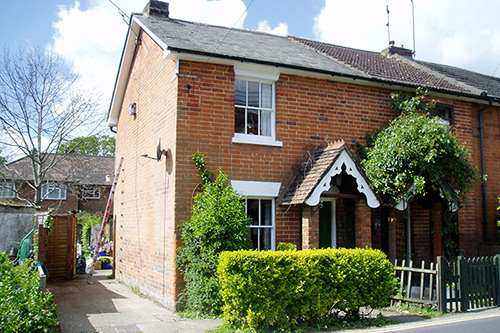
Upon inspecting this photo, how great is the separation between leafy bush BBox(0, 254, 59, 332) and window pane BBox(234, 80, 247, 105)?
598 centimetres

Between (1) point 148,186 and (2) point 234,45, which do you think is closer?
(2) point 234,45

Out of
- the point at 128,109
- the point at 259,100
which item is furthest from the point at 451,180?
the point at 128,109

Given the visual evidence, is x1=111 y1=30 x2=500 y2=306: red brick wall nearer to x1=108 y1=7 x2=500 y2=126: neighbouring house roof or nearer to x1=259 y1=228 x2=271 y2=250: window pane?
x1=259 y1=228 x2=271 y2=250: window pane

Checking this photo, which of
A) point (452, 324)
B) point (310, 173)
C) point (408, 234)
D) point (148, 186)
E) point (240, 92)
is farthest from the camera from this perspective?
point (408, 234)

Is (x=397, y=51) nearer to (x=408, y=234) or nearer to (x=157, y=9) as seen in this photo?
(x=408, y=234)

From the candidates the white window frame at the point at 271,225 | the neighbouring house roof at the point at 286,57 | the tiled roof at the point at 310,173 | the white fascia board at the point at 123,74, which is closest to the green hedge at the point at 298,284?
the tiled roof at the point at 310,173

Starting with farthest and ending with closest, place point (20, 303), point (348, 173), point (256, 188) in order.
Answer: point (256, 188) → point (348, 173) → point (20, 303)

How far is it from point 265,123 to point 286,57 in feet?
6.85

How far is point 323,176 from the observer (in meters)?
10.1

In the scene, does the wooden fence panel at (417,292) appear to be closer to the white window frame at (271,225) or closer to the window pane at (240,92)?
the white window frame at (271,225)

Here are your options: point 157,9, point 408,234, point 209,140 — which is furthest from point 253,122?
point 157,9

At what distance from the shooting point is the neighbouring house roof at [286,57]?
10.9 m

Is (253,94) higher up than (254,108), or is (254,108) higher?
(253,94)

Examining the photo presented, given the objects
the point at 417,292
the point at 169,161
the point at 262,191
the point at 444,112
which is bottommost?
the point at 417,292
